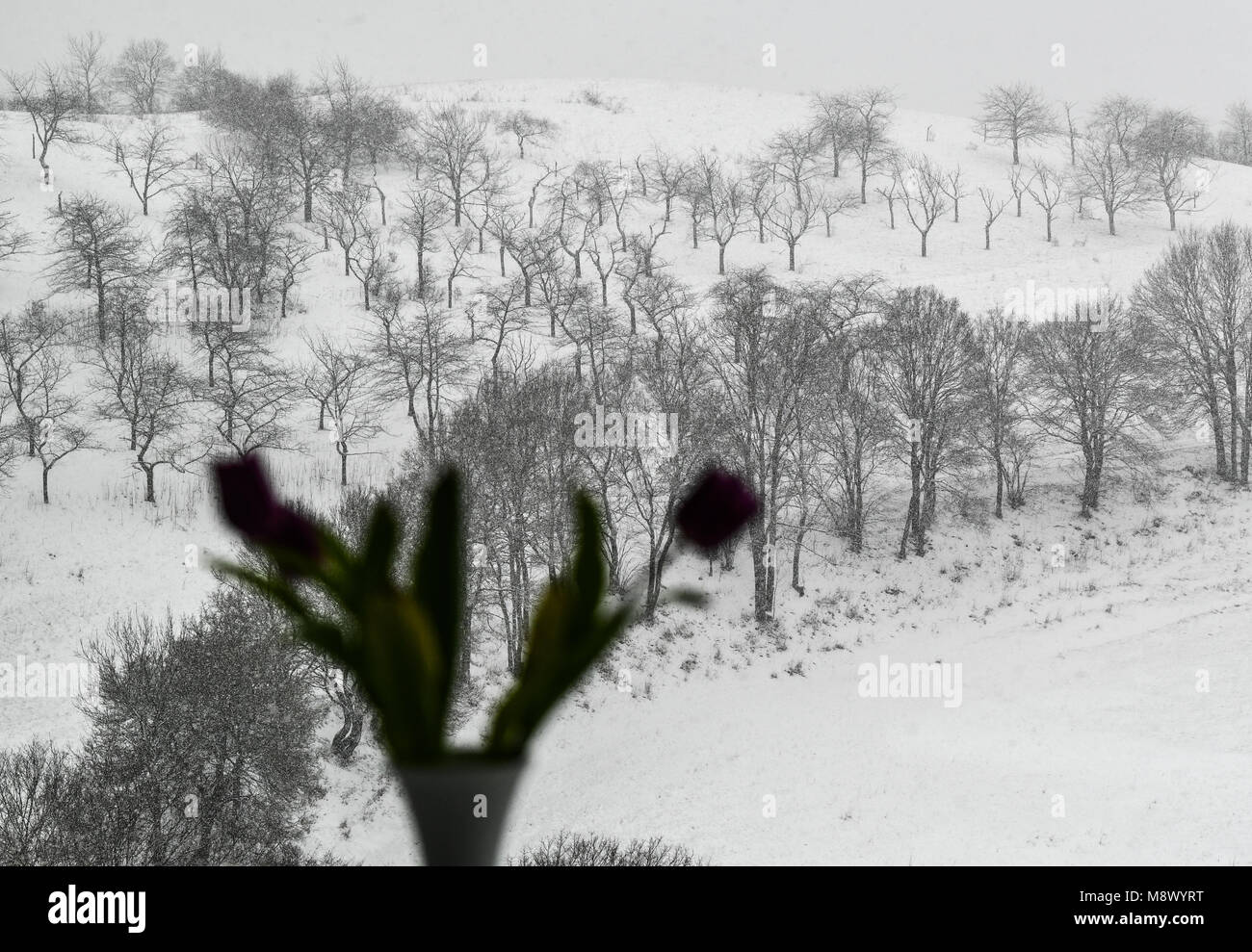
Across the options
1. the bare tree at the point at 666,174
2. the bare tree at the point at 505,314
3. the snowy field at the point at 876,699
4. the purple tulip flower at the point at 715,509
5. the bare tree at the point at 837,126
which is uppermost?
the bare tree at the point at 837,126

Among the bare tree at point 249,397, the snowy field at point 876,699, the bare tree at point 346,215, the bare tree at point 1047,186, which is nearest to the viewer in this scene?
the snowy field at point 876,699

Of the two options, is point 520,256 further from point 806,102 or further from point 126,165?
point 806,102

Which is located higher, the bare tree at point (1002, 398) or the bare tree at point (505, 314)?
the bare tree at point (505, 314)

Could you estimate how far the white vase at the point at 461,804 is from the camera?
695 millimetres

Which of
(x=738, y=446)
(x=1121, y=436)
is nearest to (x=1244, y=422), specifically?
(x=1121, y=436)

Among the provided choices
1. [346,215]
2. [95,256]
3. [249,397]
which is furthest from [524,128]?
[249,397]

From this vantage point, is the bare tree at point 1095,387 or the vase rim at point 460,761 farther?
Answer: the bare tree at point 1095,387

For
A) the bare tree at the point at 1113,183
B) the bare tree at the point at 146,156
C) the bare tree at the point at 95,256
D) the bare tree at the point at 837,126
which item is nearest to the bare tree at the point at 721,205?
the bare tree at the point at 837,126

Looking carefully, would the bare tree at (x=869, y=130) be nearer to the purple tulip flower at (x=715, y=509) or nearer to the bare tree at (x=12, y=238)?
the bare tree at (x=12, y=238)

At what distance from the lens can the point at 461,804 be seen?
2.35 feet

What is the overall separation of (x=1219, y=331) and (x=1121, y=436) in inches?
330

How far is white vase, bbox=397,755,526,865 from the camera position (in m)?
0.69

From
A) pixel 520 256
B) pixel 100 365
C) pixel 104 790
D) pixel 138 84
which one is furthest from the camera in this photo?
pixel 138 84

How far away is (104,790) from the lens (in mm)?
16078
